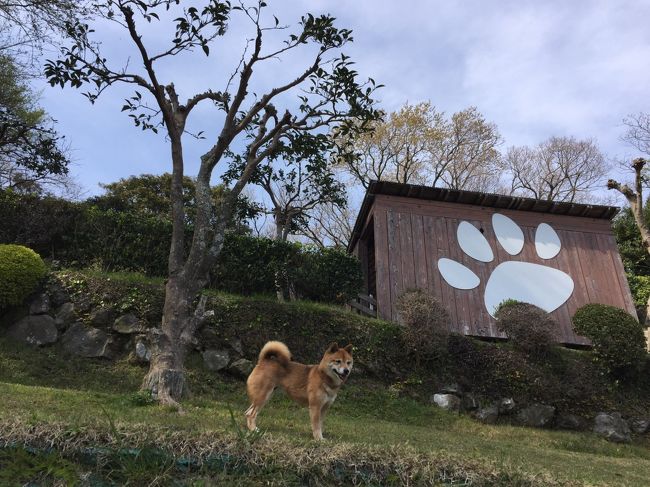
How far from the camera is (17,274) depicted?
31.2 ft

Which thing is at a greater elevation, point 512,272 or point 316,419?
point 512,272

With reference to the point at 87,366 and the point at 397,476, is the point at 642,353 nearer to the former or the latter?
the point at 397,476

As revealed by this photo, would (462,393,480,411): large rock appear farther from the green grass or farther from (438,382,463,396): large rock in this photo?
the green grass

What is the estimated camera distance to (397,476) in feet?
12.3

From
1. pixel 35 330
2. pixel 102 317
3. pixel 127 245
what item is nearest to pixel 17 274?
pixel 35 330

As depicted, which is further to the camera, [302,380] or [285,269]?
[285,269]

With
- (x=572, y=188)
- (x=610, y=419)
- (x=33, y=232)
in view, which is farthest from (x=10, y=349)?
(x=572, y=188)

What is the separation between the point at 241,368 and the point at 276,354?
3963 millimetres

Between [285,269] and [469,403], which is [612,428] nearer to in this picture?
[469,403]

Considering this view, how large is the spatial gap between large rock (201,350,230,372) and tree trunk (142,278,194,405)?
185 cm

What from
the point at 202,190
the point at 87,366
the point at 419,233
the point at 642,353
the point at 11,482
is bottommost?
the point at 11,482

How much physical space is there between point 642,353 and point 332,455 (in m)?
10.2

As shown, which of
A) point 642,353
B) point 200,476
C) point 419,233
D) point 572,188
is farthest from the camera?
point 572,188

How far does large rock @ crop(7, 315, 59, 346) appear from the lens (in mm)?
9438
